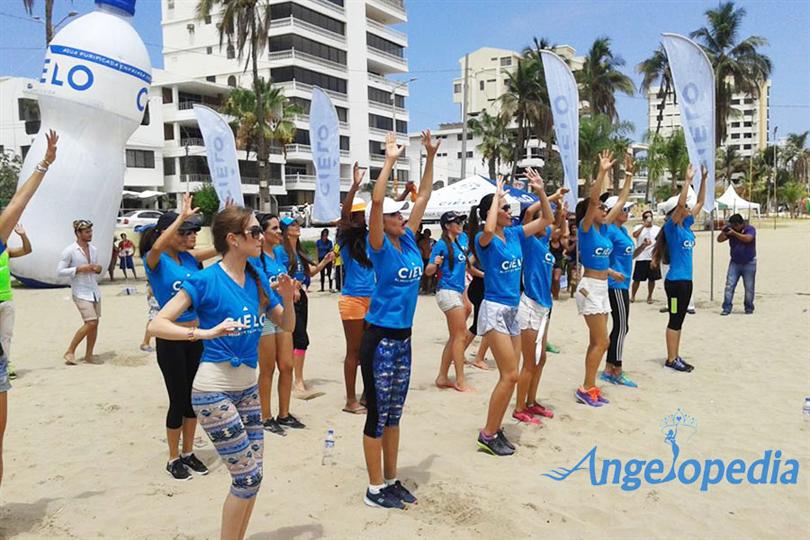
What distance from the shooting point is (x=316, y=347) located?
30.5 feet

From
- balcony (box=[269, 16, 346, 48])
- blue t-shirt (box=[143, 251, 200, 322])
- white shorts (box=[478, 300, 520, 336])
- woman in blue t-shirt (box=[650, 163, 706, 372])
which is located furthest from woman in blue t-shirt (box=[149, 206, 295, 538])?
balcony (box=[269, 16, 346, 48])

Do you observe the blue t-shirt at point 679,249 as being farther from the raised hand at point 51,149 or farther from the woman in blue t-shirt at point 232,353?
the raised hand at point 51,149

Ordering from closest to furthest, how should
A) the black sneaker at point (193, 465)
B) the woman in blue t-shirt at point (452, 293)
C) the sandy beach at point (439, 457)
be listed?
the sandy beach at point (439, 457) → the black sneaker at point (193, 465) → the woman in blue t-shirt at point (452, 293)

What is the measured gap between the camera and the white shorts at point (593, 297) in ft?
19.8

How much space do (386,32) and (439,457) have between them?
5942 centimetres

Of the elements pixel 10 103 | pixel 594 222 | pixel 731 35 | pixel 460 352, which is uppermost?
pixel 731 35

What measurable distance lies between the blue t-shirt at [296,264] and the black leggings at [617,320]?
129 inches

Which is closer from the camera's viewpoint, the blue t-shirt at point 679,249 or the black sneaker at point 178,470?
the black sneaker at point 178,470

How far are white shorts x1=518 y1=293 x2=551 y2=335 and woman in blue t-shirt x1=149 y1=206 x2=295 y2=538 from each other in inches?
109

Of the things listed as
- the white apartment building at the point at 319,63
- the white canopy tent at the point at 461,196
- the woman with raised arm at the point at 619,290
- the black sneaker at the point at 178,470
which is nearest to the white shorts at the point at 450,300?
the woman with raised arm at the point at 619,290

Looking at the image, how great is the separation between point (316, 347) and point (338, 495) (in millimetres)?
5187

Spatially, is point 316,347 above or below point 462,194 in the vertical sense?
below

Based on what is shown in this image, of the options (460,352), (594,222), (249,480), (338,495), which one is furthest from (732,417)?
(249,480)

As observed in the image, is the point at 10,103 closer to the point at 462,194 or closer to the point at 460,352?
the point at 462,194
